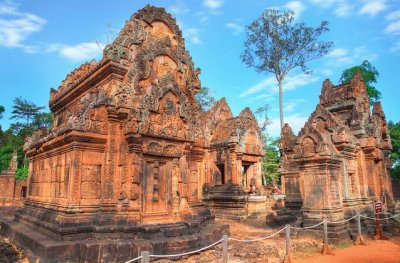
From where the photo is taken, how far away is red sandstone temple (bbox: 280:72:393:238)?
373 inches

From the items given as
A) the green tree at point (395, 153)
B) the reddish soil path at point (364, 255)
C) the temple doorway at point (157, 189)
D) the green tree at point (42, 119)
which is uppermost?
the green tree at point (42, 119)

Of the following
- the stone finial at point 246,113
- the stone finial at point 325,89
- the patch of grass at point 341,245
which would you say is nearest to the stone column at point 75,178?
the patch of grass at point 341,245

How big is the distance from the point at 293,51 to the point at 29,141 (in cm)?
2191

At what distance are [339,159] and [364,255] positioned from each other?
10.5 ft

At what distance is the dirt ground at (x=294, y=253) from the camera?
276 inches

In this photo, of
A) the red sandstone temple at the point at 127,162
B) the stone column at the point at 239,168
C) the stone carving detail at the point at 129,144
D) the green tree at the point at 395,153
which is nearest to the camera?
the red sandstone temple at the point at 127,162

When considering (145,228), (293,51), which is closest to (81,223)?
(145,228)

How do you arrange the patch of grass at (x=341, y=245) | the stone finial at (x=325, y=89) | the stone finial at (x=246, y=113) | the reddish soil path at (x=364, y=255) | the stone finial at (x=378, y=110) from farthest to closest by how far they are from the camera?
the stone finial at (x=246, y=113) < the stone finial at (x=378, y=110) < the stone finial at (x=325, y=89) < the patch of grass at (x=341, y=245) < the reddish soil path at (x=364, y=255)

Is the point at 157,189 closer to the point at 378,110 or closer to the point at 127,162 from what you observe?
the point at 127,162

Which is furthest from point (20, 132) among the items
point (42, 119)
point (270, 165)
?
point (270, 165)

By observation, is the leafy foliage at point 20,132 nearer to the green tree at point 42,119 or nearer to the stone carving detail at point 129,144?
the green tree at point 42,119

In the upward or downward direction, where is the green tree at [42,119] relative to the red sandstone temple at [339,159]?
upward

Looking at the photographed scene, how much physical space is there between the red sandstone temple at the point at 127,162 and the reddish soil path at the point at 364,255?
2.62 m

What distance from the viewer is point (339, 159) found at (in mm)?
9961
